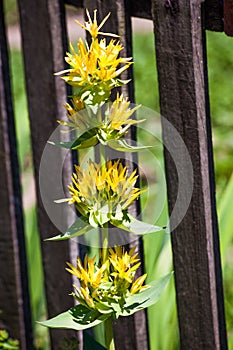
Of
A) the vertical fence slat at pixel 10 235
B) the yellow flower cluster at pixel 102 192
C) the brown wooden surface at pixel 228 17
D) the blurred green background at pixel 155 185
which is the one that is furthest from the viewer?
the vertical fence slat at pixel 10 235

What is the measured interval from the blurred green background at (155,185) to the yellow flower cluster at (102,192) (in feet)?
2.31

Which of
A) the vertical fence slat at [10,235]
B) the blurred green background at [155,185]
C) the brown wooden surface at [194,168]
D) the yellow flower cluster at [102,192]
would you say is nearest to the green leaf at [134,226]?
the yellow flower cluster at [102,192]

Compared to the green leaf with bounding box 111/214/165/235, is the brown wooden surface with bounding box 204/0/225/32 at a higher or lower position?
higher

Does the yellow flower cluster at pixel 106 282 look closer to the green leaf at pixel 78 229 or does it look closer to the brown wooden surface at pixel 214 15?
the green leaf at pixel 78 229

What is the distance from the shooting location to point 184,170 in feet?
5.03

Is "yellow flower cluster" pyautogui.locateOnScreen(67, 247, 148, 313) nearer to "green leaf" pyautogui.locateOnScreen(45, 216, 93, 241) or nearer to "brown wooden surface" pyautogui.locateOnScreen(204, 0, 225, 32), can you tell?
"green leaf" pyautogui.locateOnScreen(45, 216, 93, 241)

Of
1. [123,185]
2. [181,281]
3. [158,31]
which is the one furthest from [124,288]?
[158,31]

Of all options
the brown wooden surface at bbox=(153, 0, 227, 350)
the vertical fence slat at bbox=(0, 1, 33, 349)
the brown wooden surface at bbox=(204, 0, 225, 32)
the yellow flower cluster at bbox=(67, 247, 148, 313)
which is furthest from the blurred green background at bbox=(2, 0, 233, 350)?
the yellow flower cluster at bbox=(67, 247, 148, 313)

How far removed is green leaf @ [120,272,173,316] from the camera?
4.11 feet

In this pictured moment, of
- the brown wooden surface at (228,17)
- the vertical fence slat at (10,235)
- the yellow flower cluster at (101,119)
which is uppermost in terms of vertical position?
the brown wooden surface at (228,17)

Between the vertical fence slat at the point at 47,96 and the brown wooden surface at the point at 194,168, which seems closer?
the brown wooden surface at the point at 194,168

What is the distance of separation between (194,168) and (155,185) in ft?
3.50

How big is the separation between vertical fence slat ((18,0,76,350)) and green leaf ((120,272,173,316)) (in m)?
0.71

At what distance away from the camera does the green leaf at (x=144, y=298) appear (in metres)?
1.25
